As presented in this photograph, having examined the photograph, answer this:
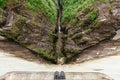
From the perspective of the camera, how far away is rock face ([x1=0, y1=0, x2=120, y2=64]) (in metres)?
7.88

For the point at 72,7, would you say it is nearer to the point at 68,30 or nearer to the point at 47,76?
the point at 68,30

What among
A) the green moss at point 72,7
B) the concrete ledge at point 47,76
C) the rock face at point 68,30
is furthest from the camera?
the green moss at point 72,7

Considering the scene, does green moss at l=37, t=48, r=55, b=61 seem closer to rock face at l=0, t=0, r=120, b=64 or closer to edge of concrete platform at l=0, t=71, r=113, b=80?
rock face at l=0, t=0, r=120, b=64

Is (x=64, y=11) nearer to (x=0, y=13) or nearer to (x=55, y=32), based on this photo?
(x=55, y=32)

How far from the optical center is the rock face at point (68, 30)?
7.88m

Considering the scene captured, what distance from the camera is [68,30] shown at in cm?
827

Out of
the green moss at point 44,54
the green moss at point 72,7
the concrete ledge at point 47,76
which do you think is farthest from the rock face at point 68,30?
the concrete ledge at point 47,76

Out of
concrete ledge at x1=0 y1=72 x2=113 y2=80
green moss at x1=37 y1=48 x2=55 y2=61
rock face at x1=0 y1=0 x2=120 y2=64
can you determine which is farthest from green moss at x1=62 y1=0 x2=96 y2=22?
concrete ledge at x1=0 y1=72 x2=113 y2=80

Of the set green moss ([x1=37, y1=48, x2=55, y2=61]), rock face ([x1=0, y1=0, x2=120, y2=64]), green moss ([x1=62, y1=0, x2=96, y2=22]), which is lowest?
green moss ([x1=37, y1=48, x2=55, y2=61])

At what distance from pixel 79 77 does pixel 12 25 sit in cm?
304

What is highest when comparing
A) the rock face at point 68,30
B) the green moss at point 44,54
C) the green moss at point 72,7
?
the green moss at point 72,7

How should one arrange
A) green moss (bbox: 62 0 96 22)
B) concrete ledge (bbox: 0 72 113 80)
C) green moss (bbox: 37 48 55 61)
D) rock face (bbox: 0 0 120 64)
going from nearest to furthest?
concrete ledge (bbox: 0 72 113 80) < green moss (bbox: 37 48 55 61) < rock face (bbox: 0 0 120 64) < green moss (bbox: 62 0 96 22)

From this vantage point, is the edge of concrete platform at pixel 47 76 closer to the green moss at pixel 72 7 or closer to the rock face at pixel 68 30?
the rock face at pixel 68 30

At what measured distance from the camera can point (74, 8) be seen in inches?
354
